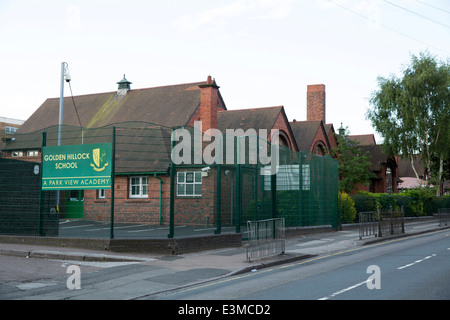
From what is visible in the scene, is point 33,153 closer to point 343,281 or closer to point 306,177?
point 306,177

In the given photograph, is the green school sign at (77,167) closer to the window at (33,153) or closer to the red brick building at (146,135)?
the red brick building at (146,135)

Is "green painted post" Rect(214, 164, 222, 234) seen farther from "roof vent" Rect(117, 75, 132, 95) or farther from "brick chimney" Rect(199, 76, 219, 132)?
"roof vent" Rect(117, 75, 132, 95)

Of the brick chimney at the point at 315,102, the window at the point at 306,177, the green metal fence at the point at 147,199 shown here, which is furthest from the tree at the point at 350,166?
the green metal fence at the point at 147,199

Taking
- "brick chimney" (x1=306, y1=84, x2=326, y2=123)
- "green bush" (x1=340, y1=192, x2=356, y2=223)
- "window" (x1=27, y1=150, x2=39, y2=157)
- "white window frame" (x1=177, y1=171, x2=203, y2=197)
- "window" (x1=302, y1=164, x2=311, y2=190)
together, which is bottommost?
"green bush" (x1=340, y1=192, x2=356, y2=223)

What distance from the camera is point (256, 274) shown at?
11.8 m

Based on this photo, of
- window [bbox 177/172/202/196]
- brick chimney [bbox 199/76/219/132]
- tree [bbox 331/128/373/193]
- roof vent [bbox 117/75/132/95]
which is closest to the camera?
window [bbox 177/172/202/196]

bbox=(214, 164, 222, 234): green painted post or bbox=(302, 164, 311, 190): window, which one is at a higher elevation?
bbox=(302, 164, 311, 190): window

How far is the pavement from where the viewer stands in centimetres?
942

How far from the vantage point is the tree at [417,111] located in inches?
1790

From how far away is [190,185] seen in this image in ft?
58.1

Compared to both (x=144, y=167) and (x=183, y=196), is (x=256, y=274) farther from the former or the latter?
(x=144, y=167)

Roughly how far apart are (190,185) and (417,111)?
34.2 meters

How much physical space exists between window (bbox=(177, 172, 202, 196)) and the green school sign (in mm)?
3174

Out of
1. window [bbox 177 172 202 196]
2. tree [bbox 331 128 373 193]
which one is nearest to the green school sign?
window [bbox 177 172 202 196]
